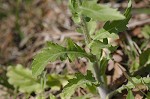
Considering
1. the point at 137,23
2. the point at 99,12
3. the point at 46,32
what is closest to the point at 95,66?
the point at 99,12

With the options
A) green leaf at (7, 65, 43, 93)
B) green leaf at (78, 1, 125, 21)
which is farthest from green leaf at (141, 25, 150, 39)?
green leaf at (78, 1, 125, 21)

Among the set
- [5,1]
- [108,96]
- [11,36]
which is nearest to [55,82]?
[108,96]

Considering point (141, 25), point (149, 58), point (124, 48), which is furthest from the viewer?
point (141, 25)

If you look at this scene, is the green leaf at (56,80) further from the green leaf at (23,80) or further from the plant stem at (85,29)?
the plant stem at (85,29)

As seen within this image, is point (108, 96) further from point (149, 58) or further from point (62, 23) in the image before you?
point (62, 23)

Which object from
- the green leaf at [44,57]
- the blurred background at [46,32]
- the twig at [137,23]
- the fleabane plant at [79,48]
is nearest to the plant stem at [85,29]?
the fleabane plant at [79,48]

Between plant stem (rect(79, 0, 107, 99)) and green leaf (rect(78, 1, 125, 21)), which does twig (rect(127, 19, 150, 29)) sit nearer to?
plant stem (rect(79, 0, 107, 99))

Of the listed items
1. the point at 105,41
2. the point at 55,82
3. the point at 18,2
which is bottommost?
the point at 105,41
